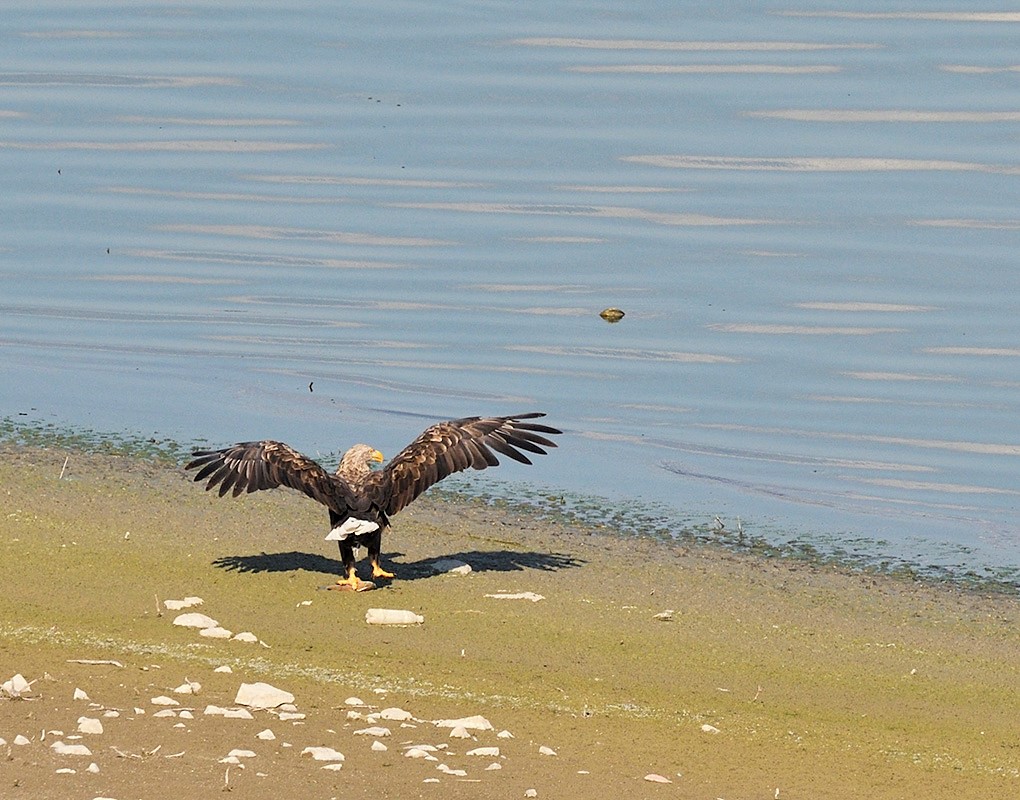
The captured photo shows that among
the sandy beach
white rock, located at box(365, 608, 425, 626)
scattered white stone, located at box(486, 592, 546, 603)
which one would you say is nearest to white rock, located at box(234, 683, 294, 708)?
the sandy beach

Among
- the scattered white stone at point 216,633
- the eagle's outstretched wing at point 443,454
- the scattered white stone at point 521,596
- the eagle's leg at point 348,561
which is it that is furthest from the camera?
the eagle's outstretched wing at point 443,454

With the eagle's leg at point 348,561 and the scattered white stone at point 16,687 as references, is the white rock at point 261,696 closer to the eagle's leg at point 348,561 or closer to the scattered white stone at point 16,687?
the scattered white stone at point 16,687

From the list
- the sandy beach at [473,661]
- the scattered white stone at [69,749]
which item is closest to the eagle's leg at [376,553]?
the sandy beach at [473,661]

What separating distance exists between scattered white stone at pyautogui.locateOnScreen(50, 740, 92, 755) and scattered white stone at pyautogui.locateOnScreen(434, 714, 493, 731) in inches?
47.4

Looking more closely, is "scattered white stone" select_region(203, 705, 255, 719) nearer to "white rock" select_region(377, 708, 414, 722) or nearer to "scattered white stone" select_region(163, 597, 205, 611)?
"white rock" select_region(377, 708, 414, 722)


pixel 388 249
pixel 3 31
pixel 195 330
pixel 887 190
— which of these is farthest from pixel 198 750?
pixel 3 31

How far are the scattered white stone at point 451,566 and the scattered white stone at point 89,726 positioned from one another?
3.05m

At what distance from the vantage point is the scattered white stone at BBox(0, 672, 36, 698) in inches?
268

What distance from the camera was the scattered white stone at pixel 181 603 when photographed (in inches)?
329

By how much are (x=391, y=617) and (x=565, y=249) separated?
9.07m

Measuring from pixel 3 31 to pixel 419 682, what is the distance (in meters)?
20.7

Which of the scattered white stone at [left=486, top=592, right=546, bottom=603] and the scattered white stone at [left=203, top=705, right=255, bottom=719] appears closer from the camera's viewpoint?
the scattered white stone at [left=203, top=705, right=255, bottom=719]

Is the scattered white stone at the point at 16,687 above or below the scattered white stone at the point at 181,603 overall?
below

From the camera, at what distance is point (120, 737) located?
21.0ft
